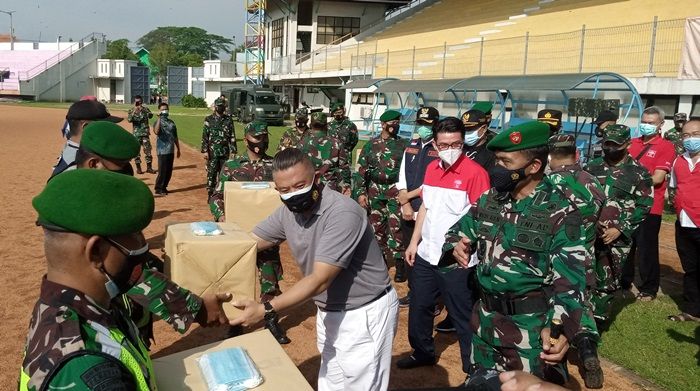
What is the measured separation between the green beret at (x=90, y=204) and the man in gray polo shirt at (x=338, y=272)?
1337 mm

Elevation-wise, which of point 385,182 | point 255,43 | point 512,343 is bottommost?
point 512,343

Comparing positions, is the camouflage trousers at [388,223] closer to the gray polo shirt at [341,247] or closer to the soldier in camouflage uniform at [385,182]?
the soldier in camouflage uniform at [385,182]

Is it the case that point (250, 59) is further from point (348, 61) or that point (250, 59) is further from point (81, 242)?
point (81, 242)

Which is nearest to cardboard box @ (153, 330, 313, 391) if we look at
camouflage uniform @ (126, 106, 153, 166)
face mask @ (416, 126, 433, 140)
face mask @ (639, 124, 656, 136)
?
face mask @ (416, 126, 433, 140)

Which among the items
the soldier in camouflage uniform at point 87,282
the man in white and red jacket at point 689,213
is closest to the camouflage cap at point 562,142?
the man in white and red jacket at point 689,213

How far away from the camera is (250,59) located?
168ft

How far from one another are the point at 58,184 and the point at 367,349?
2.11 metres

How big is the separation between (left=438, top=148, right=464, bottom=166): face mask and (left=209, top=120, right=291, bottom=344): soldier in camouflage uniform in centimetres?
189

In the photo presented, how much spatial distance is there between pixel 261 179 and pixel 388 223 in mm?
2361

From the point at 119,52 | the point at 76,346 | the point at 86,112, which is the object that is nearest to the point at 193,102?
the point at 119,52

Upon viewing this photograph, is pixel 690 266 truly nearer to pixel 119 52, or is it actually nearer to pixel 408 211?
pixel 408 211

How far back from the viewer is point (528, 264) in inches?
116

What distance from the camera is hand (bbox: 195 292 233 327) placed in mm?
2592

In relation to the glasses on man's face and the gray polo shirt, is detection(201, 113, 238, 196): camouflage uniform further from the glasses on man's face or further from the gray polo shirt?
the gray polo shirt
